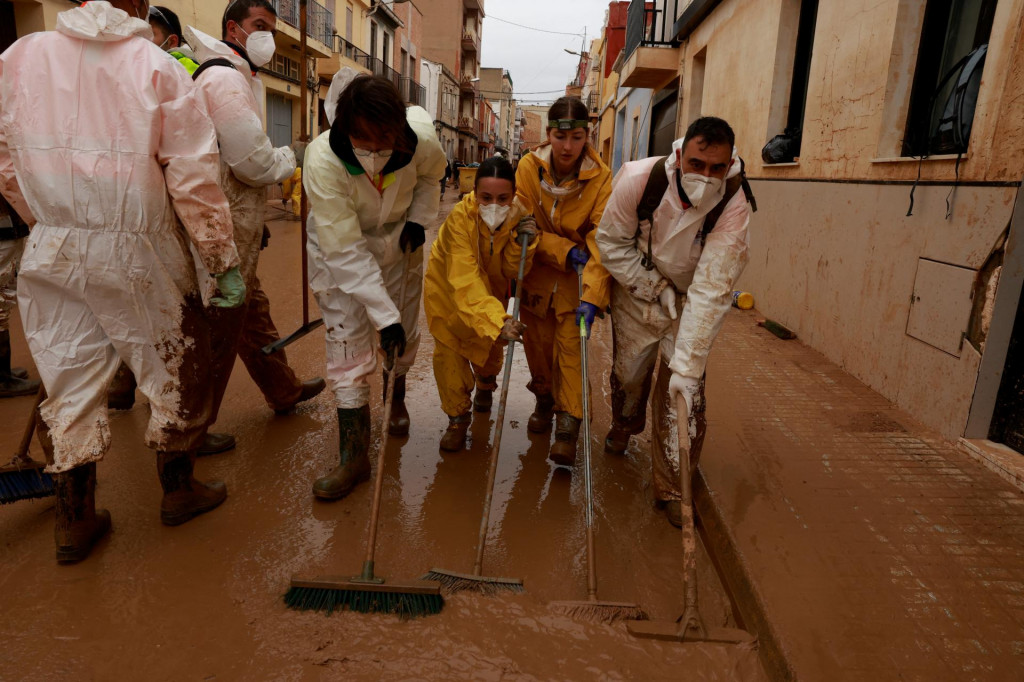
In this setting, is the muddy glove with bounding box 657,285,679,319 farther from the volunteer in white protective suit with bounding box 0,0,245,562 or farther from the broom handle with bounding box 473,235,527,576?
the volunteer in white protective suit with bounding box 0,0,245,562

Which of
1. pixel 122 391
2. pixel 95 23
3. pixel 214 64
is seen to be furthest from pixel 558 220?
pixel 122 391

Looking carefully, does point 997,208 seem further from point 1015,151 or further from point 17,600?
point 17,600

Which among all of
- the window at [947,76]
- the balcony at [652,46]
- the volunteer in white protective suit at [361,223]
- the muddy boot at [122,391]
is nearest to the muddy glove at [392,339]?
the volunteer in white protective suit at [361,223]

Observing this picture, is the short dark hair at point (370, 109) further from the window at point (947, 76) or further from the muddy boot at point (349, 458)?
the window at point (947, 76)

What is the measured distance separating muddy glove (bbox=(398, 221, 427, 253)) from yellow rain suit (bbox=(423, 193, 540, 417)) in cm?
12

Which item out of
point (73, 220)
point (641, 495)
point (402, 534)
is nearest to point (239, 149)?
point (73, 220)

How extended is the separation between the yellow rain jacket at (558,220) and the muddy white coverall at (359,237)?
491 millimetres

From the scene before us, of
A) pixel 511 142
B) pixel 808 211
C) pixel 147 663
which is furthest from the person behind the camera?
pixel 511 142

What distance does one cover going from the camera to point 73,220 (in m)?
2.26

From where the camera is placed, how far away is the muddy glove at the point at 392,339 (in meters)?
2.94

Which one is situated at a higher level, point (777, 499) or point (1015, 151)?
point (1015, 151)

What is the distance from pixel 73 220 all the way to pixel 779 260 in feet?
17.6

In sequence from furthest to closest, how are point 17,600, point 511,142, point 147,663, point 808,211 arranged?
point 511,142
point 808,211
point 17,600
point 147,663

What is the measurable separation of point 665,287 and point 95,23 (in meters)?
2.33
